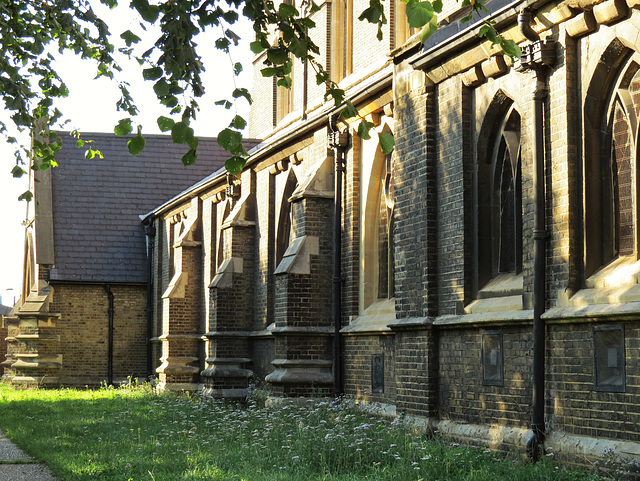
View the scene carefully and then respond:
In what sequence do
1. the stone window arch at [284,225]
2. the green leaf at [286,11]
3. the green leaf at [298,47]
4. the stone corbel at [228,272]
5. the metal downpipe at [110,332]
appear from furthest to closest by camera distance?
the metal downpipe at [110,332] < the stone corbel at [228,272] < the stone window arch at [284,225] < the green leaf at [286,11] < the green leaf at [298,47]

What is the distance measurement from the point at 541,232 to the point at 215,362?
39.2ft

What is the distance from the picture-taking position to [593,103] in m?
9.48

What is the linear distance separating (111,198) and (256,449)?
21722 mm

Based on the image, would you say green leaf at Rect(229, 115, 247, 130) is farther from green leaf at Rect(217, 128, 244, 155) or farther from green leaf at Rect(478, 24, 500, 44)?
green leaf at Rect(478, 24, 500, 44)

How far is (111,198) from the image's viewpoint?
31.5m

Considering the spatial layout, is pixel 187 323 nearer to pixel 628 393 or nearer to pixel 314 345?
pixel 314 345

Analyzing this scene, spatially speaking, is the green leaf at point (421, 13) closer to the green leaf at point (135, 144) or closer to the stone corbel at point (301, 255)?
the green leaf at point (135, 144)

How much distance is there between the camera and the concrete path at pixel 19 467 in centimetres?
995

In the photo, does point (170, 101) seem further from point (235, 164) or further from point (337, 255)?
point (337, 255)

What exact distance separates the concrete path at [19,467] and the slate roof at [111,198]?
17.1 metres

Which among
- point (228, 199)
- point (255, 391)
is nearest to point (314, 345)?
point (255, 391)

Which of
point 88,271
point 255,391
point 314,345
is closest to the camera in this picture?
point 314,345

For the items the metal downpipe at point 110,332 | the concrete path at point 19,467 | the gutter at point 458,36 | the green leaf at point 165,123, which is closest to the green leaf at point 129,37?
the green leaf at point 165,123

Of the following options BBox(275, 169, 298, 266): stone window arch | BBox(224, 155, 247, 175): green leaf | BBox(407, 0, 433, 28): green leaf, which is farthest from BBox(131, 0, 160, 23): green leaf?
BBox(275, 169, 298, 266): stone window arch
